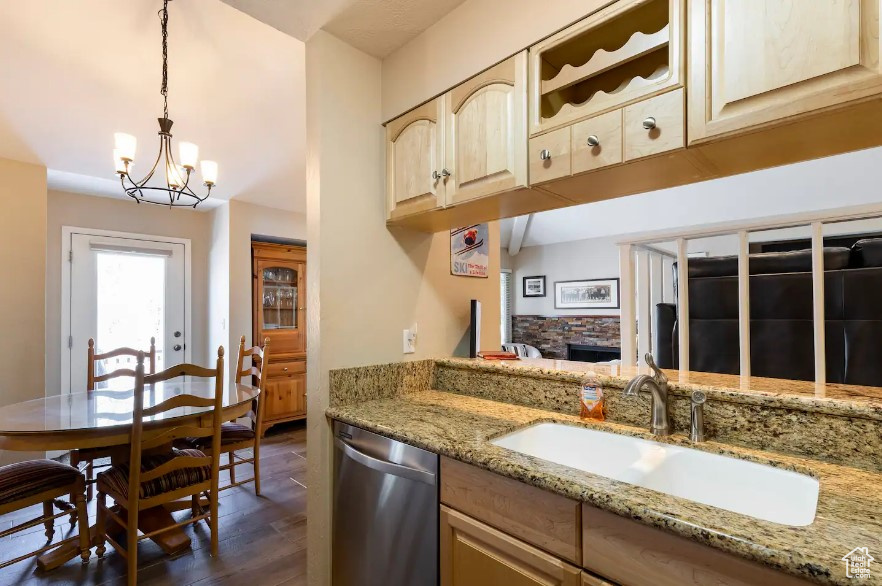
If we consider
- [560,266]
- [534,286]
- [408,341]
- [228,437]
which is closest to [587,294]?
[560,266]

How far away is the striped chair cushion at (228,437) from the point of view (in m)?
2.66

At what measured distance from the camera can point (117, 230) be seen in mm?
4074

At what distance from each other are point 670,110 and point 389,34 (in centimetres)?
120

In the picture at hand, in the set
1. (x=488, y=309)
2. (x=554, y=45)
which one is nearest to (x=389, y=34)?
(x=554, y=45)

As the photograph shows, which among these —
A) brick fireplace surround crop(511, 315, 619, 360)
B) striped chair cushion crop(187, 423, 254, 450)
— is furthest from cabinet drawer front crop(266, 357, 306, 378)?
brick fireplace surround crop(511, 315, 619, 360)

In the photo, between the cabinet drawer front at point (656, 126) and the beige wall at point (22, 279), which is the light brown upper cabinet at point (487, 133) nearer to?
the cabinet drawer front at point (656, 126)

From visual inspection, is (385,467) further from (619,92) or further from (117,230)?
(117,230)

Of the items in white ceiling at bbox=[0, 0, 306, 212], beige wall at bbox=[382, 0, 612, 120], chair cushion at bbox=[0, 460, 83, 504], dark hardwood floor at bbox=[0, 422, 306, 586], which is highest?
white ceiling at bbox=[0, 0, 306, 212]

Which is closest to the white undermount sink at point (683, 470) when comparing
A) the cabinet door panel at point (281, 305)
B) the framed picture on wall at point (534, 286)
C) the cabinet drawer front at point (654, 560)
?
the cabinet drawer front at point (654, 560)

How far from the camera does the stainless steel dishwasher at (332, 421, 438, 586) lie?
125 cm

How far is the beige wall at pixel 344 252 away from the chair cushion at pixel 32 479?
1.30m

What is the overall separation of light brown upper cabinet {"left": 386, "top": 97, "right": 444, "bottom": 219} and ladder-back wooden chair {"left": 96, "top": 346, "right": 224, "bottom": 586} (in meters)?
1.26

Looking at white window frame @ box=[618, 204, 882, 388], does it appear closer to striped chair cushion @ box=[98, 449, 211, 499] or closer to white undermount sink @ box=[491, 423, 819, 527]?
white undermount sink @ box=[491, 423, 819, 527]

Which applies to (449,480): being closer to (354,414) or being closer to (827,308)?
(354,414)
